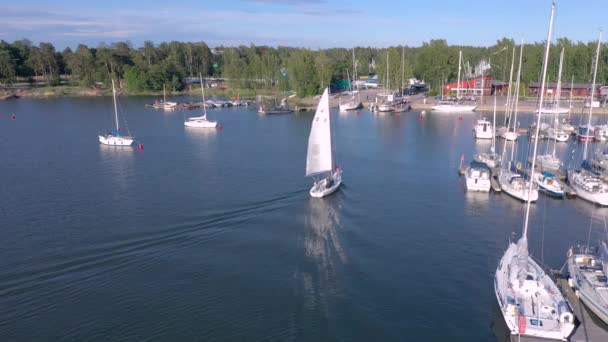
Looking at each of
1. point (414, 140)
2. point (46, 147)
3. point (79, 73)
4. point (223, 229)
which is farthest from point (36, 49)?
point (223, 229)

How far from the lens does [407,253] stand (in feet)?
83.0

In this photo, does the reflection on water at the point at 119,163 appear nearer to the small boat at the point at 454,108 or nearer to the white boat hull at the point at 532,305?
the white boat hull at the point at 532,305

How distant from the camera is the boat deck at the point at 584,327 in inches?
679

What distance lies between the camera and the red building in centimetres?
9456

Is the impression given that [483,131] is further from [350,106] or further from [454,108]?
[350,106]

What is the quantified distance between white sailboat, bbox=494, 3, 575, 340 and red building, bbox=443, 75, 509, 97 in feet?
259

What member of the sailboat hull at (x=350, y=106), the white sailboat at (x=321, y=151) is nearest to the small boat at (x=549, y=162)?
the white sailboat at (x=321, y=151)

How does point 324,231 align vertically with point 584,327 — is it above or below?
above

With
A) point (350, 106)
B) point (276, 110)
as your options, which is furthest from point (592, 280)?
point (276, 110)

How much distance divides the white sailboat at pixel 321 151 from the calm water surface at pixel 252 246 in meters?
1.11

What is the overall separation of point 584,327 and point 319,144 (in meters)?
20.7

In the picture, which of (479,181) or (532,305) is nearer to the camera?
(532,305)

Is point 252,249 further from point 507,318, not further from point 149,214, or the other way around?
point 507,318

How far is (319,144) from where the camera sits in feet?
114
